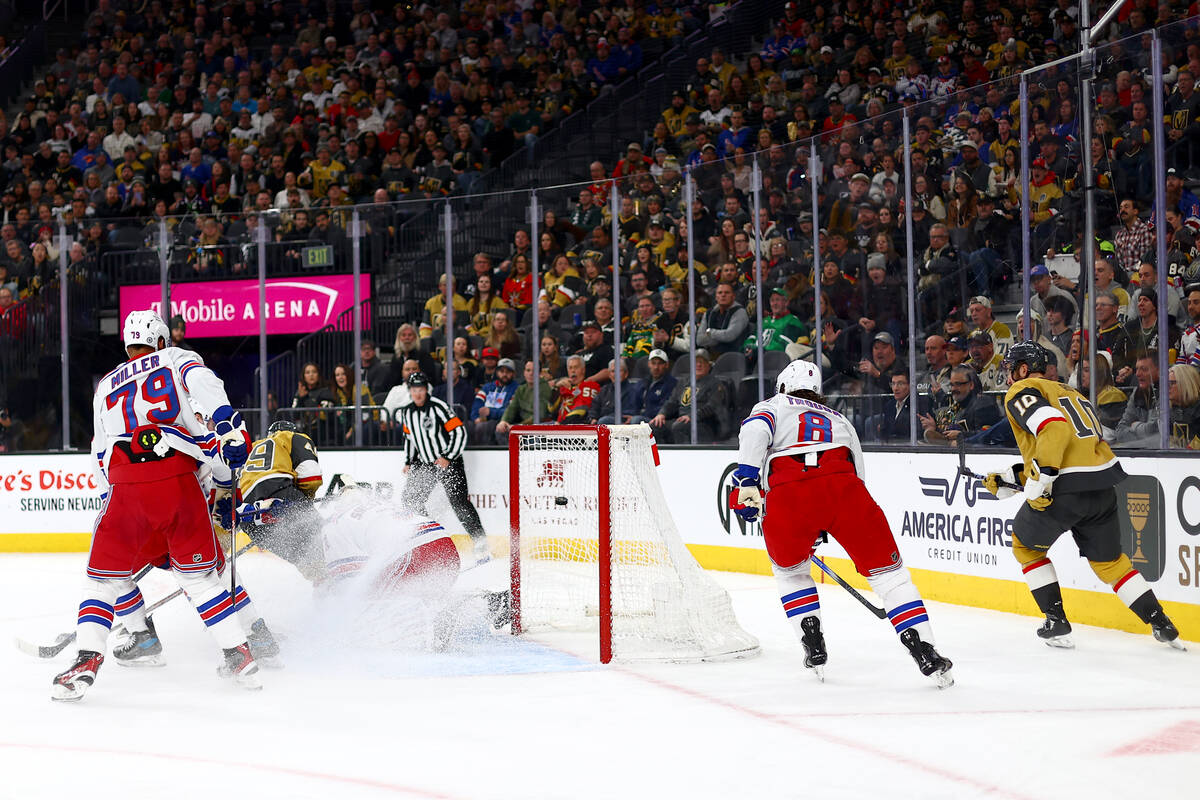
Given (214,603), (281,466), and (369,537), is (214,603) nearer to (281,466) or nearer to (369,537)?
(369,537)

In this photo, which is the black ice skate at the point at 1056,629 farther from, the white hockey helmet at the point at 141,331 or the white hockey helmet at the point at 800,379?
the white hockey helmet at the point at 141,331

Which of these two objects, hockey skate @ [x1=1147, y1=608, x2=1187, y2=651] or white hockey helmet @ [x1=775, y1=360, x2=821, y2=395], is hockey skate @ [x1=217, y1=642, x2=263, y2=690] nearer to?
white hockey helmet @ [x1=775, y1=360, x2=821, y2=395]

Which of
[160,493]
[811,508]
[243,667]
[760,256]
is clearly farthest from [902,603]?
[760,256]

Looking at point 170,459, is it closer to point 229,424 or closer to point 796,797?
point 229,424

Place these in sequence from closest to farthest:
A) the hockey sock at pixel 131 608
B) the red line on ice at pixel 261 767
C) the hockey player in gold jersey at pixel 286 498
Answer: the red line on ice at pixel 261 767 → the hockey sock at pixel 131 608 → the hockey player in gold jersey at pixel 286 498

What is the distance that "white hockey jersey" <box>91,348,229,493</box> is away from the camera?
477cm

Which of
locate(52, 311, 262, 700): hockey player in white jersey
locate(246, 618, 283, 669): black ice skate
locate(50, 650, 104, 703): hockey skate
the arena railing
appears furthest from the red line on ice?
the arena railing

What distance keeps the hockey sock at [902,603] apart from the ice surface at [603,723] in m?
0.24

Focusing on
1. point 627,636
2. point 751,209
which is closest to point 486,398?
point 751,209

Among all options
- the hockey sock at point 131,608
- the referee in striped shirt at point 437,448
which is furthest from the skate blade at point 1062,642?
the referee in striped shirt at point 437,448

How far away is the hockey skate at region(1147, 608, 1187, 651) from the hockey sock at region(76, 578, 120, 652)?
13.4 ft

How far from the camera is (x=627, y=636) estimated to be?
5.73 metres

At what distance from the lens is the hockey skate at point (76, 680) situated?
461cm

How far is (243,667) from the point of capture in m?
4.78
